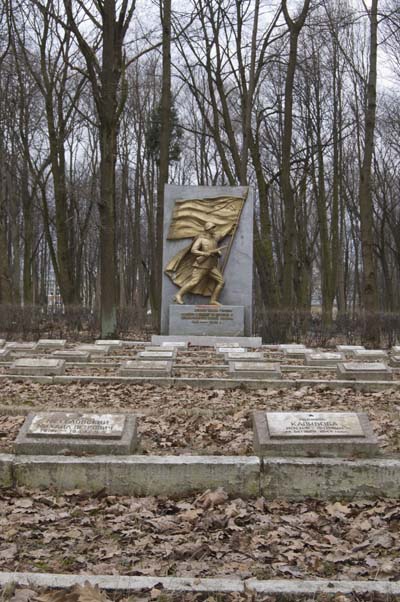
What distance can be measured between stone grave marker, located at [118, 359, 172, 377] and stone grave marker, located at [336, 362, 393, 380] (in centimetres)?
255

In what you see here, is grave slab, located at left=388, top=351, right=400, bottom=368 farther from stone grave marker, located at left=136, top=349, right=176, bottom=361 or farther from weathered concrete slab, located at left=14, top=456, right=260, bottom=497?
weathered concrete slab, located at left=14, top=456, right=260, bottom=497

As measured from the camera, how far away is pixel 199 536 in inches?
153

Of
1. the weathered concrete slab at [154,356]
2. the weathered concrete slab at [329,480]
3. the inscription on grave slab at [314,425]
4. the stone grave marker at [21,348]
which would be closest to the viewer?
the weathered concrete slab at [329,480]

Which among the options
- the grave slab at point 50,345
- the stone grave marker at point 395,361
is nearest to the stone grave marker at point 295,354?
the stone grave marker at point 395,361

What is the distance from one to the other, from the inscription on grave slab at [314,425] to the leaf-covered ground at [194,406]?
366mm

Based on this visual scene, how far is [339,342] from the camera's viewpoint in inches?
647

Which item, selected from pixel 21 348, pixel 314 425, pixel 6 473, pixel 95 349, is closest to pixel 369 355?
pixel 95 349

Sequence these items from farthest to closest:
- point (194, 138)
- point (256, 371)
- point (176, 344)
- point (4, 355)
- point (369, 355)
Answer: point (194, 138), point (176, 344), point (4, 355), point (369, 355), point (256, 371)

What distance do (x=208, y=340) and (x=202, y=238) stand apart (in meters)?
2.65

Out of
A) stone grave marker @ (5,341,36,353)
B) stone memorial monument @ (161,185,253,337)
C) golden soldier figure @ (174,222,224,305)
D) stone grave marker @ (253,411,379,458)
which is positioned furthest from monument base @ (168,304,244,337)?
stone grave marker @ (253,411,379,458)

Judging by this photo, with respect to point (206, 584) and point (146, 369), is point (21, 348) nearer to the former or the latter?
point (146, 369)

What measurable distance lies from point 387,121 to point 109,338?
1838 cm

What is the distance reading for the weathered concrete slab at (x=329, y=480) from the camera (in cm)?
450

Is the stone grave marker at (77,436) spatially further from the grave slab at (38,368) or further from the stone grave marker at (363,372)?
the stone grave marker at (363,372)
